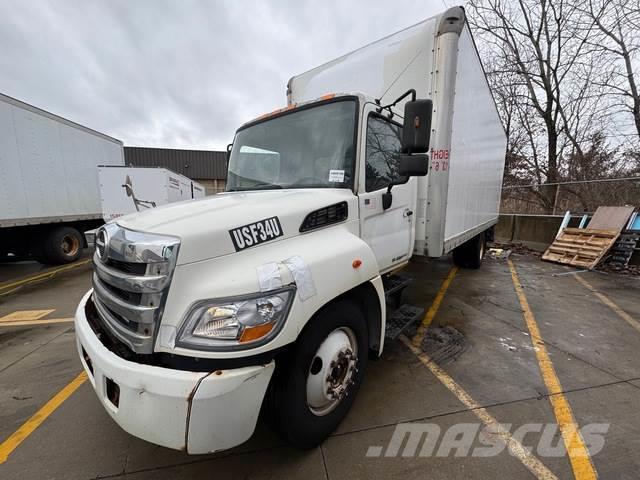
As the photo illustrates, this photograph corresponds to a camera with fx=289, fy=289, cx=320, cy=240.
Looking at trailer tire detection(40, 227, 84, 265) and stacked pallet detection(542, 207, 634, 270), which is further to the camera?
trailer tire detection(40, 227, 84, 265)

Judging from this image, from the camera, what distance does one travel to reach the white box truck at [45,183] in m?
6.82

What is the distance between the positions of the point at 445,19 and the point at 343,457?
13.7ft

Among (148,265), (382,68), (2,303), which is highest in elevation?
(382,68)

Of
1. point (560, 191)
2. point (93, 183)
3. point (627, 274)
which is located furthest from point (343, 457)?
point (560, 191)

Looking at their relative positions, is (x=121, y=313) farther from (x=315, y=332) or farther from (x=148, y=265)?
(x=315, y=332)

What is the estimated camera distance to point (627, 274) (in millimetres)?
7027

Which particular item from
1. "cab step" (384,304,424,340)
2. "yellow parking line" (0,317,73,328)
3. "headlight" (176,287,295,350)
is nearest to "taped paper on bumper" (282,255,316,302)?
"headlight" (176,287,295,350)

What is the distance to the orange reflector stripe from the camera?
147cm

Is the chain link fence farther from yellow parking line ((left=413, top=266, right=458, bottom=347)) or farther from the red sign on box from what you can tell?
the red sign on box

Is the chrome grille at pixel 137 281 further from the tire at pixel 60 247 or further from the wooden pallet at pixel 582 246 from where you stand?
the wooden pallet at pixel 582 246

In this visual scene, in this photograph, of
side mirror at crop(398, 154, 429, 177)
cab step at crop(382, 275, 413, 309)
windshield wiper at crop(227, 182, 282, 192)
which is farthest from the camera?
cab step at crop(382, 275, 413, 309)

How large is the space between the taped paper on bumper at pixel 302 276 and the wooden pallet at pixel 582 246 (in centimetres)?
899

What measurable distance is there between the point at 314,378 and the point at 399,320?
5.13 ft

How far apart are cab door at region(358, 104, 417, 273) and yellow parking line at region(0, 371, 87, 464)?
10.3 feet
